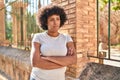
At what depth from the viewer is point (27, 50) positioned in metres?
5.48

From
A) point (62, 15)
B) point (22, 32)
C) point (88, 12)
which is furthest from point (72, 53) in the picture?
point (22, 32)

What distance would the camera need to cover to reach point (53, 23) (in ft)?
9.00

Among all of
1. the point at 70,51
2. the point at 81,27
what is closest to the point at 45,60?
the point at 70,51

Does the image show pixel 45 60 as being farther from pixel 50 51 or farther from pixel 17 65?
pixel 17 65

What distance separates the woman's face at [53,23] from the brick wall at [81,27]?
0.85 metres

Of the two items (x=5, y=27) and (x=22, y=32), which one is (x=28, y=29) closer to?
(x=22, y=32)

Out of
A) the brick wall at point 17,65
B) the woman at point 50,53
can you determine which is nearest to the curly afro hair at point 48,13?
the woman at point 50,53

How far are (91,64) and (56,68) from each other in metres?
0.55

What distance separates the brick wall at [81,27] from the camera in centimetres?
360

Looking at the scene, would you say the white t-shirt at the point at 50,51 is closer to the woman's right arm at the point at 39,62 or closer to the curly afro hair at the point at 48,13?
the woman's right arm at the point at 39,62

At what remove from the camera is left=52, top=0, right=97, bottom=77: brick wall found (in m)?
3.60


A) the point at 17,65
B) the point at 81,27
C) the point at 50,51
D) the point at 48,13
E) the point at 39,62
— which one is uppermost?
the point at 48,13

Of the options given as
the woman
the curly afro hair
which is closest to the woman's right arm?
the woman

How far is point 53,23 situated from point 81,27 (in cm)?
100
